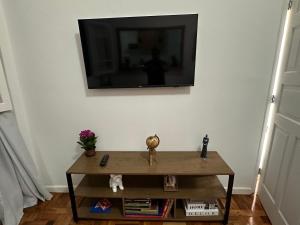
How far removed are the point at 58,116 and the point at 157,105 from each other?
103 cm

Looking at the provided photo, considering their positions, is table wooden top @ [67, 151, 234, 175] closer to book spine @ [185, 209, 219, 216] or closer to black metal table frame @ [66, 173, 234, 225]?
black metal table frame @ [66, 173, 234, 225]

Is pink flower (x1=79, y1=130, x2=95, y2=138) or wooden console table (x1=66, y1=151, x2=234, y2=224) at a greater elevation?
pink flower (x1=79, y1=130, x2=95, y2=138)

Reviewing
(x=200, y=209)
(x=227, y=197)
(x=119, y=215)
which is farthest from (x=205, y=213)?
(x=119, y=215)

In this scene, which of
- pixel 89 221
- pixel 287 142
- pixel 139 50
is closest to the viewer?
pixel 287 142

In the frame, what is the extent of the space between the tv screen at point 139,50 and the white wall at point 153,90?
0.11m

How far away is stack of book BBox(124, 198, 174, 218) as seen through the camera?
58.9 inches

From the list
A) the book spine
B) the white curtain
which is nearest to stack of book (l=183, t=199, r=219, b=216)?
the book spine

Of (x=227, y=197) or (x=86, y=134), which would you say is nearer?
(x=227, y=197)

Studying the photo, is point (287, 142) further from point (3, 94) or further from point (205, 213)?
point (3, 94)

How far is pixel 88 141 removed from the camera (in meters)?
1.60

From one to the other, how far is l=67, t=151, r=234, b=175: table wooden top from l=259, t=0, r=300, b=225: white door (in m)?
0.43

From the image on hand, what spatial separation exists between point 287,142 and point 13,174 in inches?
96.6

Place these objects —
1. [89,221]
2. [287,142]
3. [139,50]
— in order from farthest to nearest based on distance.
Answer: [89,221] < [139,50] < [287,142]

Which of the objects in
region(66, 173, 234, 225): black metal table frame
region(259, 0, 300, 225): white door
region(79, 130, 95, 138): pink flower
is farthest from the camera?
region(79, 130, 95, 138): pink flower
